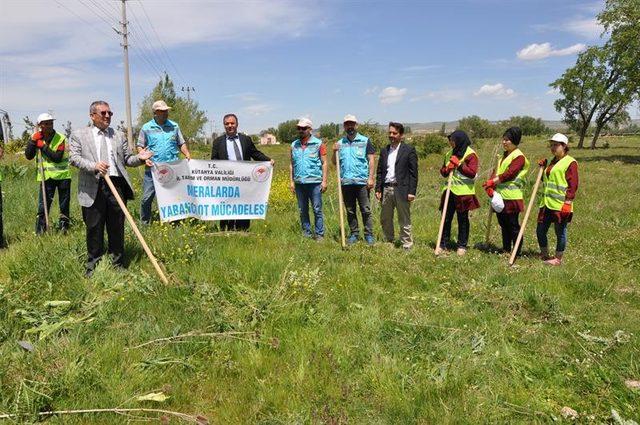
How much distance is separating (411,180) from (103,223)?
4.60 metres

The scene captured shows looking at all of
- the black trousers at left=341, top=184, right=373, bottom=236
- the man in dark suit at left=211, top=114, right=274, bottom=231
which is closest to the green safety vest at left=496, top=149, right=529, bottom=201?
the black trousers at left=341, top=184, right=373, bottom=236

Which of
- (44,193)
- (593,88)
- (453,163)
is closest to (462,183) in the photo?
(453,163)

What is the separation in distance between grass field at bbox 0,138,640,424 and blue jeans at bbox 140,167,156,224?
33.4 inches

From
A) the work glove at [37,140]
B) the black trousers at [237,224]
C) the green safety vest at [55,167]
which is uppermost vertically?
the work glove at [37,140]

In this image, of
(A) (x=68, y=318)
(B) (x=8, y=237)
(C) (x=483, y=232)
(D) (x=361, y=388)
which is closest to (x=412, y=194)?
(C) (x=483, y=232)

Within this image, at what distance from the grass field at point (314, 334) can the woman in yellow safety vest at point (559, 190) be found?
1.85 feet

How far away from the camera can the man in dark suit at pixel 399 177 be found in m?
7.29

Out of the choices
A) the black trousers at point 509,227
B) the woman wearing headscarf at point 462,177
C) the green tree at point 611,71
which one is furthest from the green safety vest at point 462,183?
the green tree at point 611,71

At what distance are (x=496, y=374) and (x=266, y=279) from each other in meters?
2.83

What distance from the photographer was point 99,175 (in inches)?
220

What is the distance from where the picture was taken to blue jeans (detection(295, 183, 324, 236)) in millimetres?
7781

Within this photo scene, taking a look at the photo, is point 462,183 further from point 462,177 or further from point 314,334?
point 314,334

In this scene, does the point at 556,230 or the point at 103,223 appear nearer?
the point at 103,223

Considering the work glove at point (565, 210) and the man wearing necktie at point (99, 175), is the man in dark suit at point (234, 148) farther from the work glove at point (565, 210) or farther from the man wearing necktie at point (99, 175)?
the work glove at point (565, 210)
